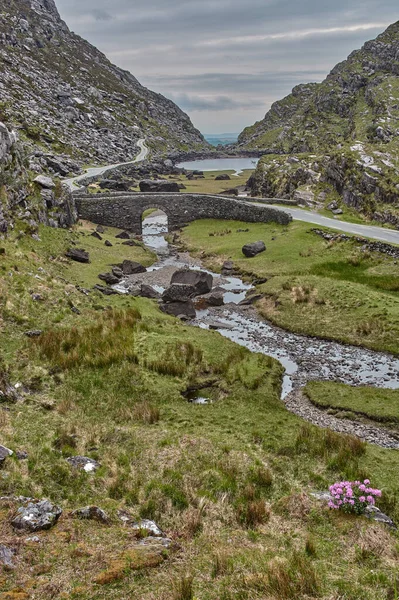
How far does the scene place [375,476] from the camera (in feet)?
62.7

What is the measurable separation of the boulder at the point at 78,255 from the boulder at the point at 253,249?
22.0 meters

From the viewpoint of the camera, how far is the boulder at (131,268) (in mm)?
62547

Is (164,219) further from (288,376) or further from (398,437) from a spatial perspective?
(398,437)

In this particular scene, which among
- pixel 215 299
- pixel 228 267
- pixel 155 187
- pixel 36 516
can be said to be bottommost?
pixel 215 299

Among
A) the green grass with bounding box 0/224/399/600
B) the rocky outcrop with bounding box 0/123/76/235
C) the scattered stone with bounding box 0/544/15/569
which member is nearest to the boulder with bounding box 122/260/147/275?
the rocky outcrop with bounding box 0/123/76/235

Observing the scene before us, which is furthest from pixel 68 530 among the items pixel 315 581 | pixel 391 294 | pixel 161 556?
pixel 391 294

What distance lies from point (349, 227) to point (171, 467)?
57.4 m

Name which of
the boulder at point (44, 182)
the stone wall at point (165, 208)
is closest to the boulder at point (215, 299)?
the boulder at point (44, 182)

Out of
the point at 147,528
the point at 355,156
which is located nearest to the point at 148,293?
the point at 147,528

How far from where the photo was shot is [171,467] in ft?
59.2

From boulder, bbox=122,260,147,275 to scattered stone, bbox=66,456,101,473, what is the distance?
4591cm

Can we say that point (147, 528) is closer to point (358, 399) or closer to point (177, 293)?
point (358, 399)

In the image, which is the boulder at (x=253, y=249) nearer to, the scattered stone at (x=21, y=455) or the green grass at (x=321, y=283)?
the green grass at (x=321, y=283)

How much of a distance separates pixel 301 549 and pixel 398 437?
48.3ft
